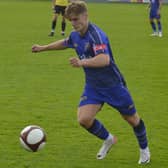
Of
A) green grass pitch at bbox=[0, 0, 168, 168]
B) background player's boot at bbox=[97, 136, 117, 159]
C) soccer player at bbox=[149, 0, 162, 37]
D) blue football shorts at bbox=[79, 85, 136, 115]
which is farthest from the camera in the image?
soccer player at bbox=[149, 0, 162, 37]

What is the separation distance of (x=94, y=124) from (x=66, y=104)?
12.5 feet

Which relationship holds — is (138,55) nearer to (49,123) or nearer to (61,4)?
(61,4)

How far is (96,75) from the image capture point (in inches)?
282

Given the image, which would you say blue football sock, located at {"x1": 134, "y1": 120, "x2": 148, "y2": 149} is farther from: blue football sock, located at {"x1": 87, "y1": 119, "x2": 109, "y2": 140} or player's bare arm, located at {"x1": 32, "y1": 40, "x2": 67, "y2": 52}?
player's bare arm, located at {"x1": 32, "y1": 40, "x2": 67, "y2": 52}

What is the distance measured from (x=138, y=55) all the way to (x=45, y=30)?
896 centimetres

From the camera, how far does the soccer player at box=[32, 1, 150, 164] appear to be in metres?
6.84

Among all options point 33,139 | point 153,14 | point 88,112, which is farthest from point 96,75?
point 153,14

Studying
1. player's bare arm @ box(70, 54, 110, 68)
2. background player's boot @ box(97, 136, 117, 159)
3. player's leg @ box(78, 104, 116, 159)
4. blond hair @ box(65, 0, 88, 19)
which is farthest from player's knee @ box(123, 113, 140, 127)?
blond hair @ box(65, 0, 88, 19)

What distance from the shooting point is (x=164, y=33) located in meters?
26.2

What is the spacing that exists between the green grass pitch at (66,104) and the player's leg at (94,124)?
0.15m

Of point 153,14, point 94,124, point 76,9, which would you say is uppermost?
point 76,9

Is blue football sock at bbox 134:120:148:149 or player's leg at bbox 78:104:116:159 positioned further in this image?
blue football sock at bbox 134:120:148:149

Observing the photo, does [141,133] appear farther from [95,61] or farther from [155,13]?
[155,13]

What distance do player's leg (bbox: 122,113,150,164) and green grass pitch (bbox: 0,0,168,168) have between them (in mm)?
136
